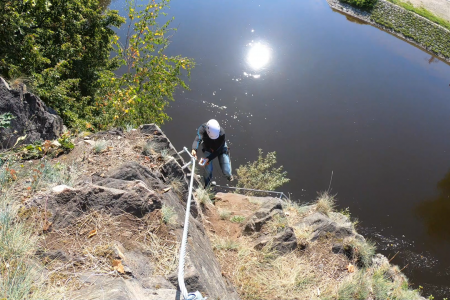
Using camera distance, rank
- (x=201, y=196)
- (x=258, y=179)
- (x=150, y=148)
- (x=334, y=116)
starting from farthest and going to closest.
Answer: (x=334, y=116), (x=258, y=179), (x=201, y=196), (x=150, y=148)

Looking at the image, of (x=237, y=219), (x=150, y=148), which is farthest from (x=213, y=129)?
(x=237, y=219)

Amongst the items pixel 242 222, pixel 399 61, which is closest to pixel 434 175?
pixel 399 61

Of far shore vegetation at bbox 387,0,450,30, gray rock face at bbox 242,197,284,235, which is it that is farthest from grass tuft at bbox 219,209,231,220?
far shore vegetation at bbox 387,0,450,30

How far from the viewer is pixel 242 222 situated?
6703mm

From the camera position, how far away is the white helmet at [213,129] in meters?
6.76

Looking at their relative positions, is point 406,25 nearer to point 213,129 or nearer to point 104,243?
point 213,129

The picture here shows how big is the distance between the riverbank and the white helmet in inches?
999

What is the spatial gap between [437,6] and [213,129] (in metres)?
32.7

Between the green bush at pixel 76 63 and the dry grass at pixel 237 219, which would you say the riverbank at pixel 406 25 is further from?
the dry grass at pixel 237 219

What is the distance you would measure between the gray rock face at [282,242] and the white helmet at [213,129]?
7.88ft

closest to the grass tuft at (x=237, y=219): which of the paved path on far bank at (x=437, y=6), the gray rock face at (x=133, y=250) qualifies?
the gray rock face at (x=133, y=250)

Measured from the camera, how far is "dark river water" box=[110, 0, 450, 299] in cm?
1358

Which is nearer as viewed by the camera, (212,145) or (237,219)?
(237,219)

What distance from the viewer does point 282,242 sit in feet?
18.3
